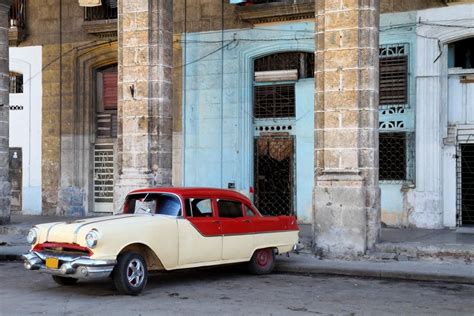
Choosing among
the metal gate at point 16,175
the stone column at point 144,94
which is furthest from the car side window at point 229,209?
the metal gate at point 16,175

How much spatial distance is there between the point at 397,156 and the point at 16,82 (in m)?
12.6

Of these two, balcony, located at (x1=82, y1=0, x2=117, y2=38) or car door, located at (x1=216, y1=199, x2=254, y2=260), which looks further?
balcony, located at (x1=82, y1=0, x2=117, y2=38)

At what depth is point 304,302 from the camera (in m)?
8.96

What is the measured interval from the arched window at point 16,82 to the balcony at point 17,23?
102cm

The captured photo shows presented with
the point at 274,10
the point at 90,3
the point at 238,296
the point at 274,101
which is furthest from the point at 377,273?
the point at 90,3

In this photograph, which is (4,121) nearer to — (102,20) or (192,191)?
(102,20)

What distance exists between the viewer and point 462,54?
16438 mm

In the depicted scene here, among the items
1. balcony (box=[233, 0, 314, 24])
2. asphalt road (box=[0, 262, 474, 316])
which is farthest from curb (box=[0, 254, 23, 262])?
balcony (box=[233, 0, 314, 24])

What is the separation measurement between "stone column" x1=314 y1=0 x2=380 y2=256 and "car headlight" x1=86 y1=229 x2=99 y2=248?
5.24m

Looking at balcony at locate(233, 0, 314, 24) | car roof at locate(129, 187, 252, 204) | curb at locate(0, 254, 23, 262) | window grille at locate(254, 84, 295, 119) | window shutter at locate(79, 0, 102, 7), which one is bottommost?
curb at locate(0, 254, 23, 262)

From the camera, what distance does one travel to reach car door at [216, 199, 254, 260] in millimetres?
10695

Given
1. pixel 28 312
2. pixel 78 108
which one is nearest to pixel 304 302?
pixel 28 312

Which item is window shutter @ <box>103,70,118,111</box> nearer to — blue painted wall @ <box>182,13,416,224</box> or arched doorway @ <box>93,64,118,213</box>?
arched doorway @ <box>93,64,118,213</box>

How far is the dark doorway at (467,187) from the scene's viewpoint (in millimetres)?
16047
